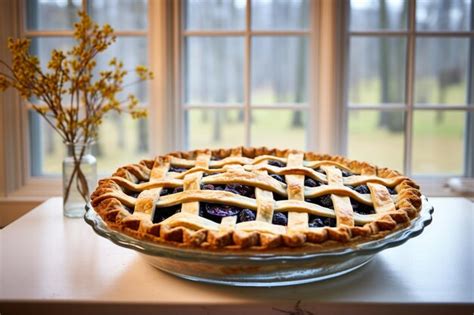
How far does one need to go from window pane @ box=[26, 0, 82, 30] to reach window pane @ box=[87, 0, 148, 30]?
0.25ft

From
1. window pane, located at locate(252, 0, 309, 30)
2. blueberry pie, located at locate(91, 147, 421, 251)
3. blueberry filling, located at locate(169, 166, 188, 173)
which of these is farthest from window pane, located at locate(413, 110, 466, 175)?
blueberry filling, located at locate(169, 166, 188, 173)

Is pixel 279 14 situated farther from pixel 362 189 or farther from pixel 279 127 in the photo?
pixel 362 189

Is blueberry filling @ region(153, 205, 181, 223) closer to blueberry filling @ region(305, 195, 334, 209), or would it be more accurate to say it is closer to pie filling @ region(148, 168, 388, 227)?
pie filling @ region(148, 168, 388, 227)

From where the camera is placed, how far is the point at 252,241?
819 millimetres

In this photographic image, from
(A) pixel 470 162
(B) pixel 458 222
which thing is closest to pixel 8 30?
(B) pixel 458 222

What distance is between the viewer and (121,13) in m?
2.13

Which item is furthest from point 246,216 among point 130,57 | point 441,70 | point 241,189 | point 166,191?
point 441,70

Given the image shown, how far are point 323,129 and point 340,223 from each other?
1194 mm

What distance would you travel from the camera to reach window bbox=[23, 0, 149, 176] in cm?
213

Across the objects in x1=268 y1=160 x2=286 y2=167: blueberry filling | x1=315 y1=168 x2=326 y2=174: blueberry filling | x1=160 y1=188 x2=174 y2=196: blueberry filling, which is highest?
x1=268 y1=160 x2=286 y2=167: blueberry filling

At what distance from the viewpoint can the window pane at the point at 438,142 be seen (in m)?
2.19

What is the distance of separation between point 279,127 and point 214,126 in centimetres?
26

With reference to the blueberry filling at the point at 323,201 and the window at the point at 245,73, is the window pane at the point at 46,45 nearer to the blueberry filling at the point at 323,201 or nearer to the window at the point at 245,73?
the window at the point at 245,73

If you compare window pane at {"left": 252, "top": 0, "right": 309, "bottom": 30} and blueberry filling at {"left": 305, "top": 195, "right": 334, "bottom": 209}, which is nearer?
blueberry filling at {"left": 305, "top": 195, "right": 334, "bottom": 209}
